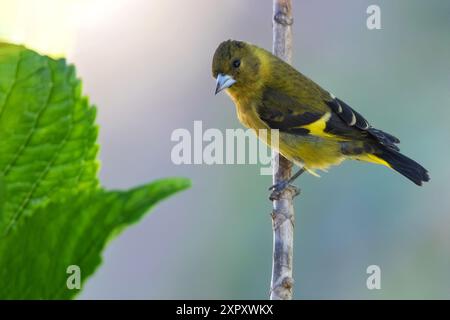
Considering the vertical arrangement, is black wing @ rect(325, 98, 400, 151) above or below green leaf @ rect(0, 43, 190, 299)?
above

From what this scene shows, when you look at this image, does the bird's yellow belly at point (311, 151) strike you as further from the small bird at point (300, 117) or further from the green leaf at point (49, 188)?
the green leaf at point (49, 188)

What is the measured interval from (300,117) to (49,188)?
2.97m

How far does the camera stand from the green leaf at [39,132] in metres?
0.50

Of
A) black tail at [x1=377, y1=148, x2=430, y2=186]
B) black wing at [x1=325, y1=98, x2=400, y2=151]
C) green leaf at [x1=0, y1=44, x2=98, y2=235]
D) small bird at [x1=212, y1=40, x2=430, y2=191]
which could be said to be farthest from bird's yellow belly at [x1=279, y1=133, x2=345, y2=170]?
green leaf at [x1=0, y1=44, x2=98, y2=235]

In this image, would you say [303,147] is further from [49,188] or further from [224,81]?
[49,188]

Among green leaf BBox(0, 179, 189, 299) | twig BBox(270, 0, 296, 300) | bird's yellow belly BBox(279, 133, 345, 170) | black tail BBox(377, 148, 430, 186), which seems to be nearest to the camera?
green leaf BBox(0, 179, 189, 299)

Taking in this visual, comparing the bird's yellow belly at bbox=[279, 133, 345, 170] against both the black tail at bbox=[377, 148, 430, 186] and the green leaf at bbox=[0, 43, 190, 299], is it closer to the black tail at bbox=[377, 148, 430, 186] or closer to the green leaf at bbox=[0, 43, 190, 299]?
the black tail at bbox=[377, 148, 430, 186]

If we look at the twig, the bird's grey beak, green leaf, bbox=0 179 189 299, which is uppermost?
the bird's grey beak

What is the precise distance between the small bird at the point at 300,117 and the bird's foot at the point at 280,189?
1.26 ft

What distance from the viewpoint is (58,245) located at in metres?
0.47

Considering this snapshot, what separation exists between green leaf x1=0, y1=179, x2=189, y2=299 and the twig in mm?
925

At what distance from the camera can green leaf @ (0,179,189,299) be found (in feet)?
1.48

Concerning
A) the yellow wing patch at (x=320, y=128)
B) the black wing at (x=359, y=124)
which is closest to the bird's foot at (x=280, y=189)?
the yellow wing patch at (x=320, y=128)

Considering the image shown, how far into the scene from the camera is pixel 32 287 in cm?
46
